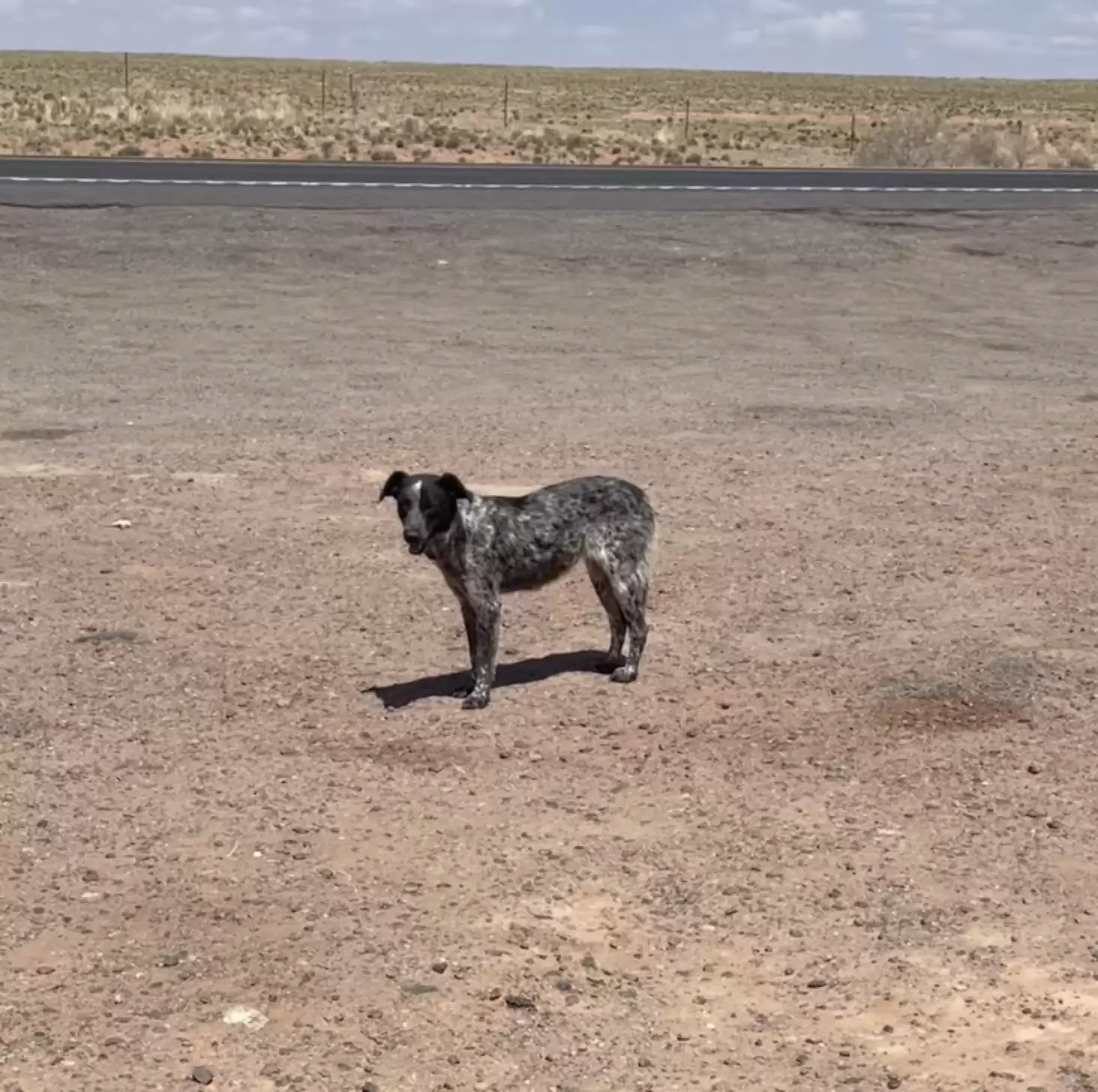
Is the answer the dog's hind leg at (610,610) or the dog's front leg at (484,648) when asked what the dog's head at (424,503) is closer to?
the dog's front leg at (484,648)

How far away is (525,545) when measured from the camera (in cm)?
905

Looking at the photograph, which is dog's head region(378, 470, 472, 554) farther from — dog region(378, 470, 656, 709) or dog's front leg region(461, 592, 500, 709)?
dog's front leg region(461, 592, 500, 709)

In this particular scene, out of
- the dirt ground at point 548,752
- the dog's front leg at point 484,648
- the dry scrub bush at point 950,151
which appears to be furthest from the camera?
the dry scrub bush at point 950,151

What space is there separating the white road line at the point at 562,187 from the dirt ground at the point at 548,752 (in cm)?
1667

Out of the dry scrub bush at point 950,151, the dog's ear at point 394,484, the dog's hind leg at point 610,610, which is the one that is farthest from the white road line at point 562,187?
the dog's ear at point 394,484

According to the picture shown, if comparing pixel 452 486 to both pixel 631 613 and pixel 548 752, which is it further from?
pixel 548 752

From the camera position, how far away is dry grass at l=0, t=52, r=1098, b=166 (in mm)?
51375

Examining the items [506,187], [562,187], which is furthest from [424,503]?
[562,187]

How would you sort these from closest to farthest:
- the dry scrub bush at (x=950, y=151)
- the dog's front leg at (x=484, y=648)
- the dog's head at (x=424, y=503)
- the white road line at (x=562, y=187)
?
1. the dog's head at (x=424, y=503)
2. the dog's front leg at (x=484, y=648)
3. the white road line at (x=562, y=187)
4. the dry scrub bush at (x=950, y=151)

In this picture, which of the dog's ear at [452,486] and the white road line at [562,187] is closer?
the dog's ear at [452,486]

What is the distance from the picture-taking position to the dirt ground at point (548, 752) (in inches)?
235

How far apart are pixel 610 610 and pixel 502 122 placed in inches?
2606

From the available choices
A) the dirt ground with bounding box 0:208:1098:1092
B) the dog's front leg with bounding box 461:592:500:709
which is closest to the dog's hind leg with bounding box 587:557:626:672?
the dirt ground with bounding box 0:208:1098:1092

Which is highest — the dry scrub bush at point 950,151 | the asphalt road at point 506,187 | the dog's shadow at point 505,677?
the dry scrub bush at point 950,151
